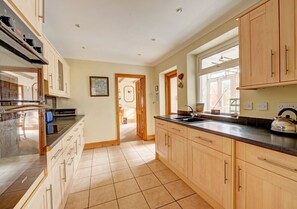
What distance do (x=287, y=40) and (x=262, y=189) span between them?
4.09 feet

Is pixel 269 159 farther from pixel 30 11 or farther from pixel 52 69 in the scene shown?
pixel 52 69

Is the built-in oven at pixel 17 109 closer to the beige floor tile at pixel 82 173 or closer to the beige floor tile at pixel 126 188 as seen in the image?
the beige floor tile at pixel 126 188

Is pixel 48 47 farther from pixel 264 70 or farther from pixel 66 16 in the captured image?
pixel 264 70

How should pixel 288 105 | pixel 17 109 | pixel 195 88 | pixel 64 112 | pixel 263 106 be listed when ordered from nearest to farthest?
pixel 17 109
pixel 288 105
pixel 263 106
pixel 195 88
pixel 64 112

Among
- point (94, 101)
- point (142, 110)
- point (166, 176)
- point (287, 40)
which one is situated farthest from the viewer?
point (142, 110)

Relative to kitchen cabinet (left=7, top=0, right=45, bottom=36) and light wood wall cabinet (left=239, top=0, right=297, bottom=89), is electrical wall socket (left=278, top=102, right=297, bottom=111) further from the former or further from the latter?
kitchen cabinet (left=7, top=0, right=45, bottom=36)

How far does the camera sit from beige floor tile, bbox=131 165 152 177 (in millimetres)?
2274

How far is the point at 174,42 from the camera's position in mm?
2693

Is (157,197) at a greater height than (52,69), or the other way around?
(52,69)

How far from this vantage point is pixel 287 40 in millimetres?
1131

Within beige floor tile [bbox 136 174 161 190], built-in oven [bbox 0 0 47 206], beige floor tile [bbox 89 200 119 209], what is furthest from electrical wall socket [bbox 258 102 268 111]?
built-in oven [bbox 0 0 47 206]

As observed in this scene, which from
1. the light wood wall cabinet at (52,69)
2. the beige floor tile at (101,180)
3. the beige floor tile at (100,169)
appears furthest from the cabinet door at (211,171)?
the light wood wall cabinet at (52,69)

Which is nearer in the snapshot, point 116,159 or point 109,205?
point 109,205

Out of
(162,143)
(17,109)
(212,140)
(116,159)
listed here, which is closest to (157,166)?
(162,143)
